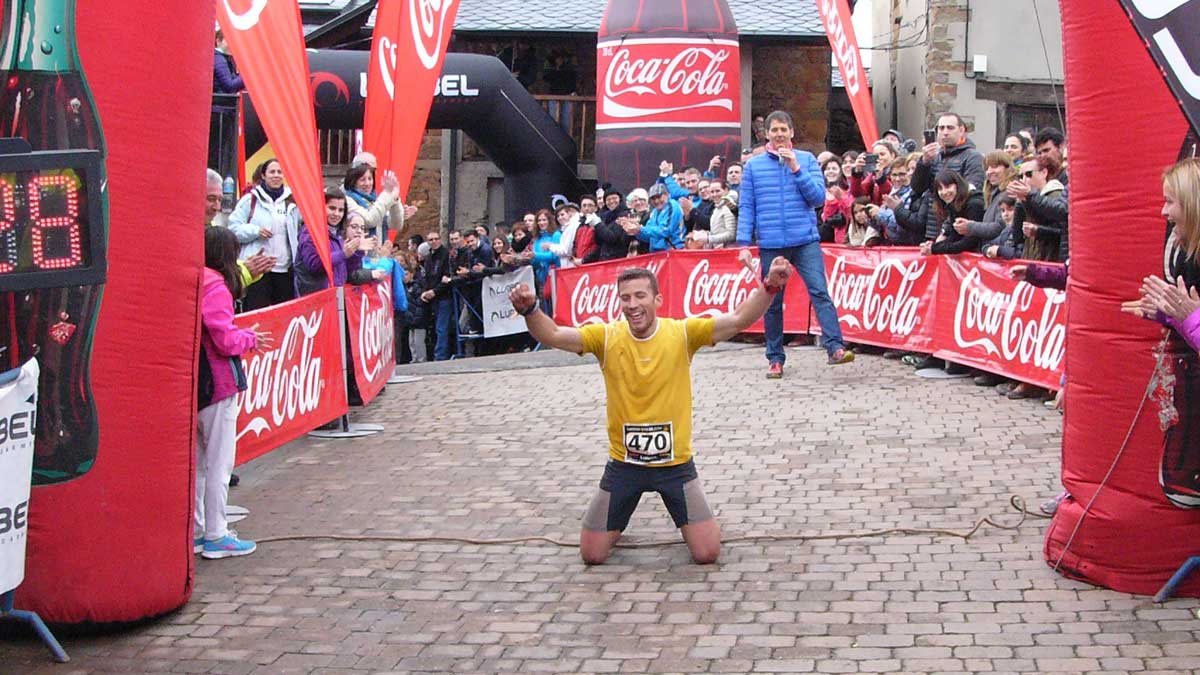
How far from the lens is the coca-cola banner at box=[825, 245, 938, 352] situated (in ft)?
42.3

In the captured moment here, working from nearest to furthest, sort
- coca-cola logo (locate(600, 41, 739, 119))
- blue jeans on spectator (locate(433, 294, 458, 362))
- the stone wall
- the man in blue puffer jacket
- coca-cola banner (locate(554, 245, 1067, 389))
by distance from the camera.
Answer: coca-cola banner (locate(554, 245, 1067, 389))
the man in blue puffer jacket
blue jeans on spectator (locate(433, 294, 458, 362))
coca-cola logo (locate(600, 41, 739, 119))
the stone wall

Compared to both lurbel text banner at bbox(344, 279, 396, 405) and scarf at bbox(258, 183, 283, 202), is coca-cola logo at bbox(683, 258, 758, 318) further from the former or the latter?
scarf at bbox(258, 183, 283, 202)

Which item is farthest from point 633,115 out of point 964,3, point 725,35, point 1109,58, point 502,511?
point 1109,58

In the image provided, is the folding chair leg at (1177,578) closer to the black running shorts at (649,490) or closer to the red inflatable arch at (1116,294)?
the red inflatable arch at (1116,294)

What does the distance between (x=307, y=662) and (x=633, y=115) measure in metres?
16.9

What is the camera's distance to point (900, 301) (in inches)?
524

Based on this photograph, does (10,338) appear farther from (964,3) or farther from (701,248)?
(964,3)

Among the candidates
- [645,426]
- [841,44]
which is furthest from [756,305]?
[841,44]

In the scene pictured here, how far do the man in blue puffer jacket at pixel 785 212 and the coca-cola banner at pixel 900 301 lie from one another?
108 centimetres

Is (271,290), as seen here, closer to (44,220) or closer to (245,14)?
(245,14)

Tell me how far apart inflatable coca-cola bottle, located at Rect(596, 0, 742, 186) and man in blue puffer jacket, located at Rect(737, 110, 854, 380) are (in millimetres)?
9414

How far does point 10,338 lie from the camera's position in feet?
18.0

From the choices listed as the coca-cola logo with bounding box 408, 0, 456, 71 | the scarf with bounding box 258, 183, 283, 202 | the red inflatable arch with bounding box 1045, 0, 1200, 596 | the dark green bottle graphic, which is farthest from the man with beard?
the coca-cola logo with bounding box 408, 0, 456, 71

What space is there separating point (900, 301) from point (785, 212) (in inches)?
80.0
